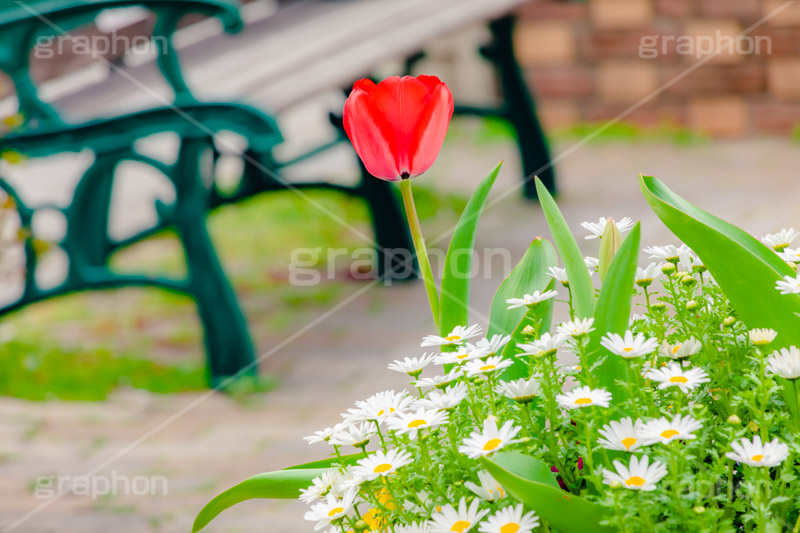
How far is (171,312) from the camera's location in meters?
3.54

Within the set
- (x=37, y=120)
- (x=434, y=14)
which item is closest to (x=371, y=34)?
(x=434, y=14)

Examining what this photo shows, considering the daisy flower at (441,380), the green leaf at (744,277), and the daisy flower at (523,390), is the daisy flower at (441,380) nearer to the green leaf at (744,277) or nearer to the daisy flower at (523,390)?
the daisy flower at (523,390)

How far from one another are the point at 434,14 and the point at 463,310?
2.67 m

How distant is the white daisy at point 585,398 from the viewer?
69 cm

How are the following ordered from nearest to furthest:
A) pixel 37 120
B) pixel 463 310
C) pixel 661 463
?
pixel 661 463
pixel 463 310
pixel 37 120

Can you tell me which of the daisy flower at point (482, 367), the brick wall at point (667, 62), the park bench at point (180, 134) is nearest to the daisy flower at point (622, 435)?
the daisy flower at point (482, 367)

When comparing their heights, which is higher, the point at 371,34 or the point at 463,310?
the point at 371,34

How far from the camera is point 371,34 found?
10.4ft

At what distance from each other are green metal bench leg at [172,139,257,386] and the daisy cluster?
1823 millimetres

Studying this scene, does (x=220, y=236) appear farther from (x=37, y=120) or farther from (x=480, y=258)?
(x=37, y=120)

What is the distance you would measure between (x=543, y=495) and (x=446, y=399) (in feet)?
0.45

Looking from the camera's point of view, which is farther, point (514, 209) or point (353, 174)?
point (353, 174)

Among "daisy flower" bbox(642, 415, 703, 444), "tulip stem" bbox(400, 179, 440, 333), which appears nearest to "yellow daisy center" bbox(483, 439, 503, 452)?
"daisy flower" bbox(642, 415, 703, 444)

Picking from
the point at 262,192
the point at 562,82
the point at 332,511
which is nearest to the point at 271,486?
the point at 332,511
